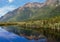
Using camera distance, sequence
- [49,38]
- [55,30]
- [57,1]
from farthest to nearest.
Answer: [57,1]
[55,30]
[49,38]

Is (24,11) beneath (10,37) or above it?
above

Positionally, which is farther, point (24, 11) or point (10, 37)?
point (24, 11)

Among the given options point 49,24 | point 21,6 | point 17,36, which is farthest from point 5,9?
point 49,24

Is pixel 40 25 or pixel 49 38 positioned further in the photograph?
pixel 40 25

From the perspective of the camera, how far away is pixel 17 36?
28.2 ft

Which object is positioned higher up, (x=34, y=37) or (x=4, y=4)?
(x=4, y=4)

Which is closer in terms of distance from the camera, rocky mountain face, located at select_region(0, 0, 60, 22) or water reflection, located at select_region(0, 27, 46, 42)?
water reflection, located at select_region(0, 27, 46, 42)

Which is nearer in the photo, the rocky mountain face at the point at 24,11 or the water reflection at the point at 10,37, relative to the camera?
the water reflection at the point at 10,37

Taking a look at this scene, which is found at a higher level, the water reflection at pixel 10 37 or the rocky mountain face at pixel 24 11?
the rocky mountain face at pixel 24 11

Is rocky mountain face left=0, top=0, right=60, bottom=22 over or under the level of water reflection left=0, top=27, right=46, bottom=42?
over

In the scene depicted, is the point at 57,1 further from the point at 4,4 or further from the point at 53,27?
the point at 4,4

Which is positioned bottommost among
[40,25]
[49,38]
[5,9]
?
[49,38]

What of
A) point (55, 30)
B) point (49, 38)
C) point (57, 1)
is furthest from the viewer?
point (57, 1)

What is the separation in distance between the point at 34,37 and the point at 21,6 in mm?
2098
